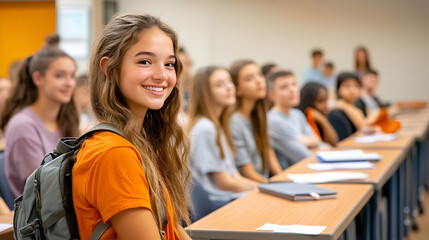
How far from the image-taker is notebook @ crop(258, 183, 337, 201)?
2238mm

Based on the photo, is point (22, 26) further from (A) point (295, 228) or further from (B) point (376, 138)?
(A) point (295, 228)

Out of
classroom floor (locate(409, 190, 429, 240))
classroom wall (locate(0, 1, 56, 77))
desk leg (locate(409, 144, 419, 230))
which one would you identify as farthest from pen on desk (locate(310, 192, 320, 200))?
classroom wall (locate(0, 1, 56, 77))

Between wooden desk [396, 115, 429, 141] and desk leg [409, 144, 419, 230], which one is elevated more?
wooden desk [396, 115, 429, 141]

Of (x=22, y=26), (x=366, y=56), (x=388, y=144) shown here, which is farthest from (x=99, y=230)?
(x=366, y=56)

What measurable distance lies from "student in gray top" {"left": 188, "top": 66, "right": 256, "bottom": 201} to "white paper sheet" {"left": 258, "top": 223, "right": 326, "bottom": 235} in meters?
1.05

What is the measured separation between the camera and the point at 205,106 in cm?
336

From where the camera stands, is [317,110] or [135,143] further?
[317,110]

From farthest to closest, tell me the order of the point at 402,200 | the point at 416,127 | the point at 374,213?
the point at 416,127 < the point at 402,200 < the point at 374,213

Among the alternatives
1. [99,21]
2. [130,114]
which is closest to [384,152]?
[130,114]

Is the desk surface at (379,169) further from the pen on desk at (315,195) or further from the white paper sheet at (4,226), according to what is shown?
the white paper sheet at (4,226)

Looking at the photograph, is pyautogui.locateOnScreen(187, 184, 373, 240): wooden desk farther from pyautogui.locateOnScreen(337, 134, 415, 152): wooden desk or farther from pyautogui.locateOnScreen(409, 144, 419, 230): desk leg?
pyautogui.locateOnScreen(409, 144, 419, 230): desk leg

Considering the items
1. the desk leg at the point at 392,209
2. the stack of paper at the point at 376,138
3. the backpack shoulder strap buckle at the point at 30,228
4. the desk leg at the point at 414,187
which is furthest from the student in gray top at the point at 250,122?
the backpack shoulder strap buckle at the point at 30,228

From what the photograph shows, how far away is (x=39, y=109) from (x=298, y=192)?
1469mm

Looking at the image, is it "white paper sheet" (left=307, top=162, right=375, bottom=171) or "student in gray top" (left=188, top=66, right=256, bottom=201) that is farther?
"student in gray top" (left=188, top=66, right=256, bottom=201)
